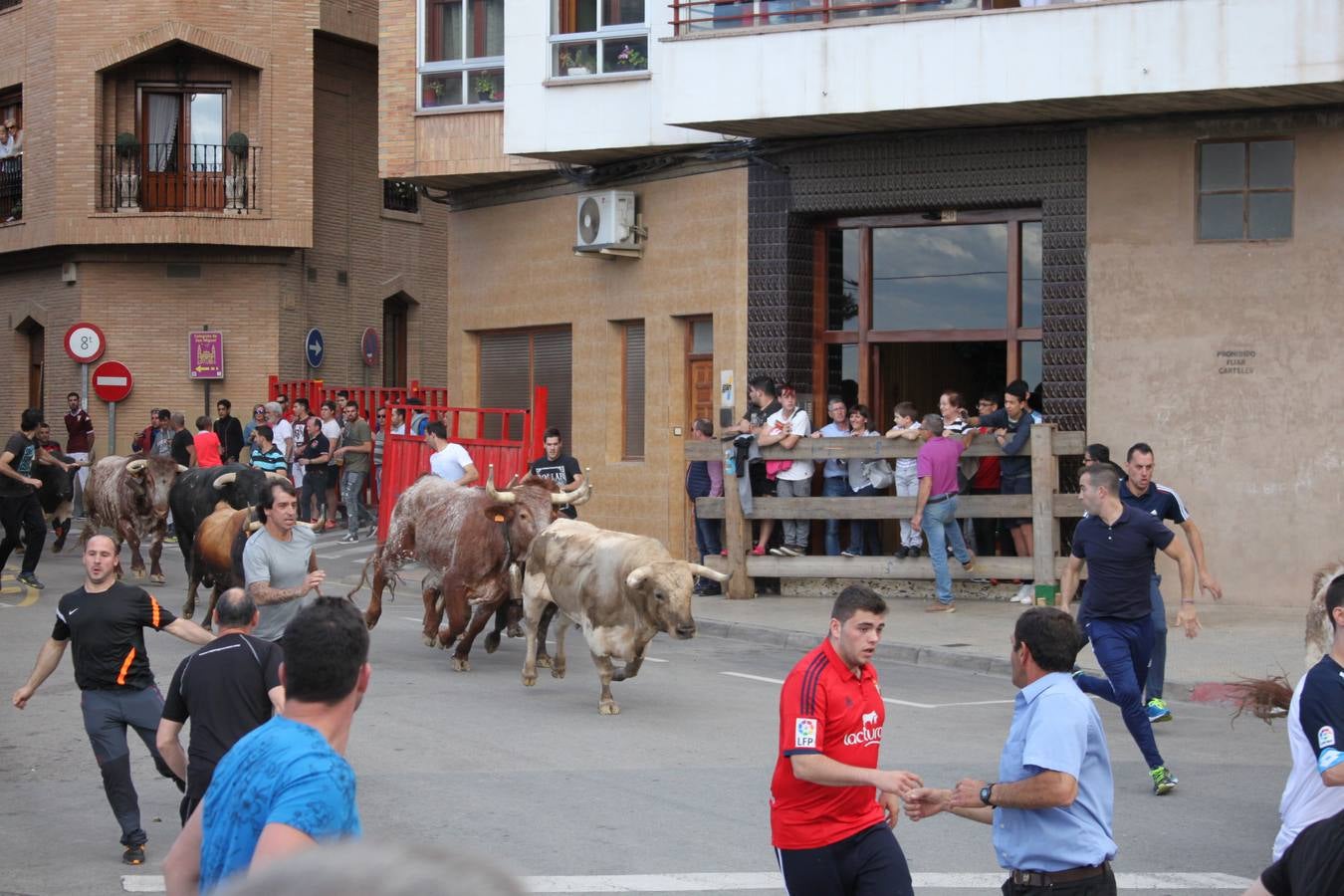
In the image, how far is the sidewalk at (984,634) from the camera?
14.3 meters

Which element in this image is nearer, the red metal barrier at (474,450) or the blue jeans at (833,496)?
the blue jeans at (833,496)

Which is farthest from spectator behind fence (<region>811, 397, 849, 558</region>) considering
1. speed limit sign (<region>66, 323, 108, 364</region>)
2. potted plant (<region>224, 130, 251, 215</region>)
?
potted plant (<region>224, 130, 251, 215</region>)

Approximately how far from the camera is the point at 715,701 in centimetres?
1302

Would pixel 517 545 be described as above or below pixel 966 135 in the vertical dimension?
below

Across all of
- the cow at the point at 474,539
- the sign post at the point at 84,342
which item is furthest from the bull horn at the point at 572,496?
the sign post at the point at 84,342

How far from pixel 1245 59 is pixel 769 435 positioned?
19.8ft

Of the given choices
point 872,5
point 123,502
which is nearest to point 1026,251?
point 872,5

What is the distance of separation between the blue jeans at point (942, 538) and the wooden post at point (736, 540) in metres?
2.22

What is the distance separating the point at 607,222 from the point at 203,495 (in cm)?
658

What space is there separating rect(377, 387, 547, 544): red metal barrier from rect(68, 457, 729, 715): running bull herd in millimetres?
3295

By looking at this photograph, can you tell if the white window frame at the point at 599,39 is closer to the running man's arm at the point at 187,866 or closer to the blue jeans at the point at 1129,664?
the blue jeans at the point at 1129,664

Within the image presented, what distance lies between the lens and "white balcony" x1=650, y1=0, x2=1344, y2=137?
16.4m

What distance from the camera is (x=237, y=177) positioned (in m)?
33.2

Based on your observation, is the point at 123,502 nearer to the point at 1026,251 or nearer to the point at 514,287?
the point at 514,287
